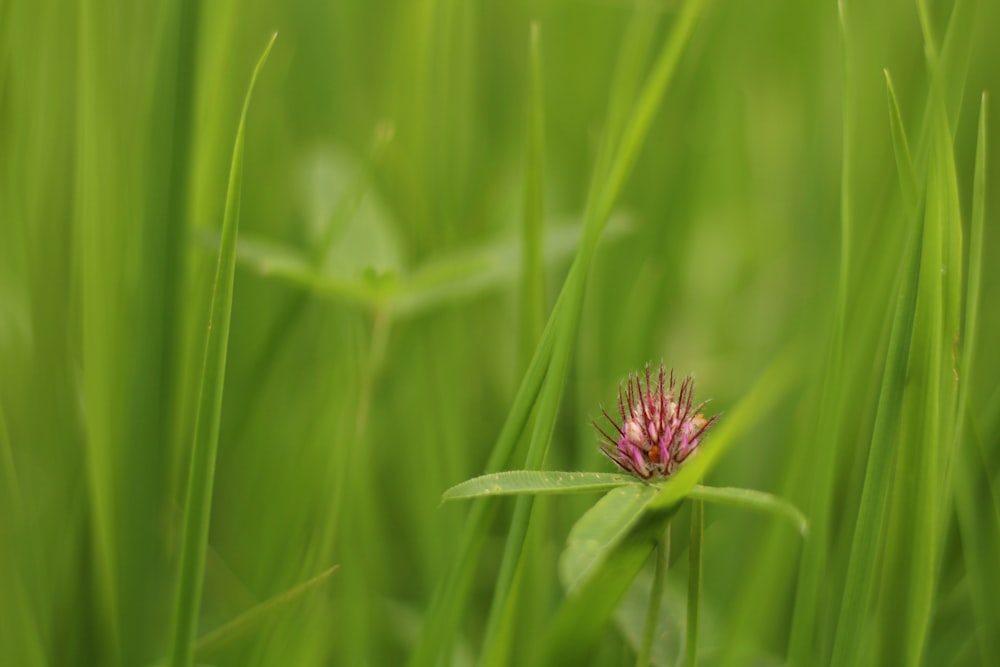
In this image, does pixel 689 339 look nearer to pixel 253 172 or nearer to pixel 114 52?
pixel 253 172

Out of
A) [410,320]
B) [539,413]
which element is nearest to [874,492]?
[539,413]

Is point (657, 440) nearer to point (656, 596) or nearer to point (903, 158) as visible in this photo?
point (656, 596)

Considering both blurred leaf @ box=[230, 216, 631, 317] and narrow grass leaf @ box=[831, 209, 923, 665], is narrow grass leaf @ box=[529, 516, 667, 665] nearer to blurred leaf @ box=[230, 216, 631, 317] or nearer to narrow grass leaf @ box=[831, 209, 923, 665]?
narrow grass leaf @ box=[831, 209, 923, 665]

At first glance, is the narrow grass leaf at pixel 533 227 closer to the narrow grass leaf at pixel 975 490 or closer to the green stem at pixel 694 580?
the green stem at pixel 694 580

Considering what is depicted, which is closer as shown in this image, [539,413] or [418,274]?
[539,413]

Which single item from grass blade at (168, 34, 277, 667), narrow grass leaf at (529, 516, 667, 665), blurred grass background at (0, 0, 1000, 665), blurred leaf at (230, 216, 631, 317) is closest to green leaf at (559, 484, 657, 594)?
narrow grass leaf at (529, 516, 667, 665)

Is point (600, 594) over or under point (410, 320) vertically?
under
